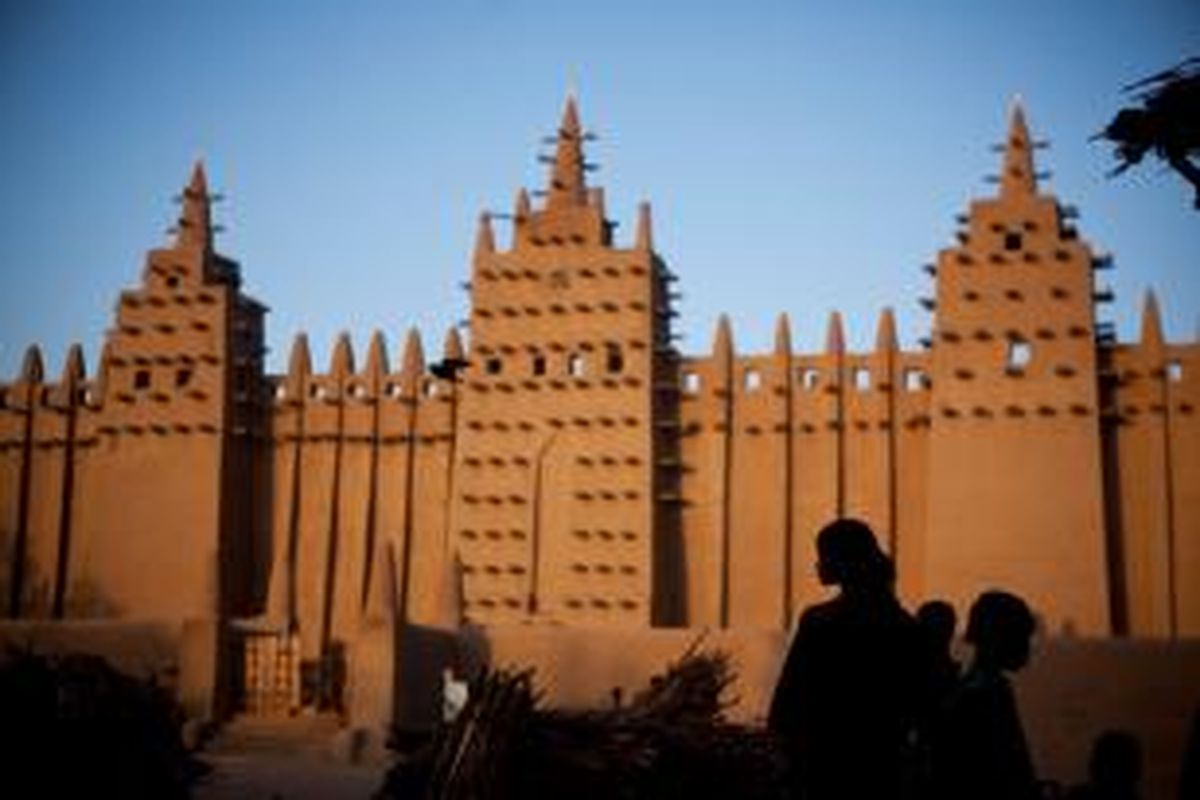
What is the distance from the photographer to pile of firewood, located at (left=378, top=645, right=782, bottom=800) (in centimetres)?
829

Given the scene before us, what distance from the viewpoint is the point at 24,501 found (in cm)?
4472

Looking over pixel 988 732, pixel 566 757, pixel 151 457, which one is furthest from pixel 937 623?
pixel 151 457

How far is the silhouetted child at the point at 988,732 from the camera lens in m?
6.55

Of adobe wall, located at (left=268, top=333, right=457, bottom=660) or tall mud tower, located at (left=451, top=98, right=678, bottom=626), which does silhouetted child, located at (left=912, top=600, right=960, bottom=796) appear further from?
adobe wall, located at (left=268, top=333, right=457, bottom=660)

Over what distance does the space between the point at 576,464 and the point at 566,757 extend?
32058mm

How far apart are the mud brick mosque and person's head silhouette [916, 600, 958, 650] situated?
2412cm

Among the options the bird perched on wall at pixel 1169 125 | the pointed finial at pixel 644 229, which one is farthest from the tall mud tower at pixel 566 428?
the bird perched on wall at pixel 1169 125

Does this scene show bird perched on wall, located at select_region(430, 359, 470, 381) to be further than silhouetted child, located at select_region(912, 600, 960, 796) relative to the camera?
Yes

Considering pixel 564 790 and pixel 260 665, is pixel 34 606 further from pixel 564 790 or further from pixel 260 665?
pixel 564 790

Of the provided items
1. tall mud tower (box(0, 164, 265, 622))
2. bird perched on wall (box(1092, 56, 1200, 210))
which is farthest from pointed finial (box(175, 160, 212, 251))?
bird perched on wall (box(1092, 56, 1200, 210))

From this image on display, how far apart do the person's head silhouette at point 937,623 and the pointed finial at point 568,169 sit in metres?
35.5

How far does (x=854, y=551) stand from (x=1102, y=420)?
32.3m

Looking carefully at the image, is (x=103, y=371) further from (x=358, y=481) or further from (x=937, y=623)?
(x=937, y=623)

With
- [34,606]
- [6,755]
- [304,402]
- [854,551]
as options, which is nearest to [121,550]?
[34,606]
